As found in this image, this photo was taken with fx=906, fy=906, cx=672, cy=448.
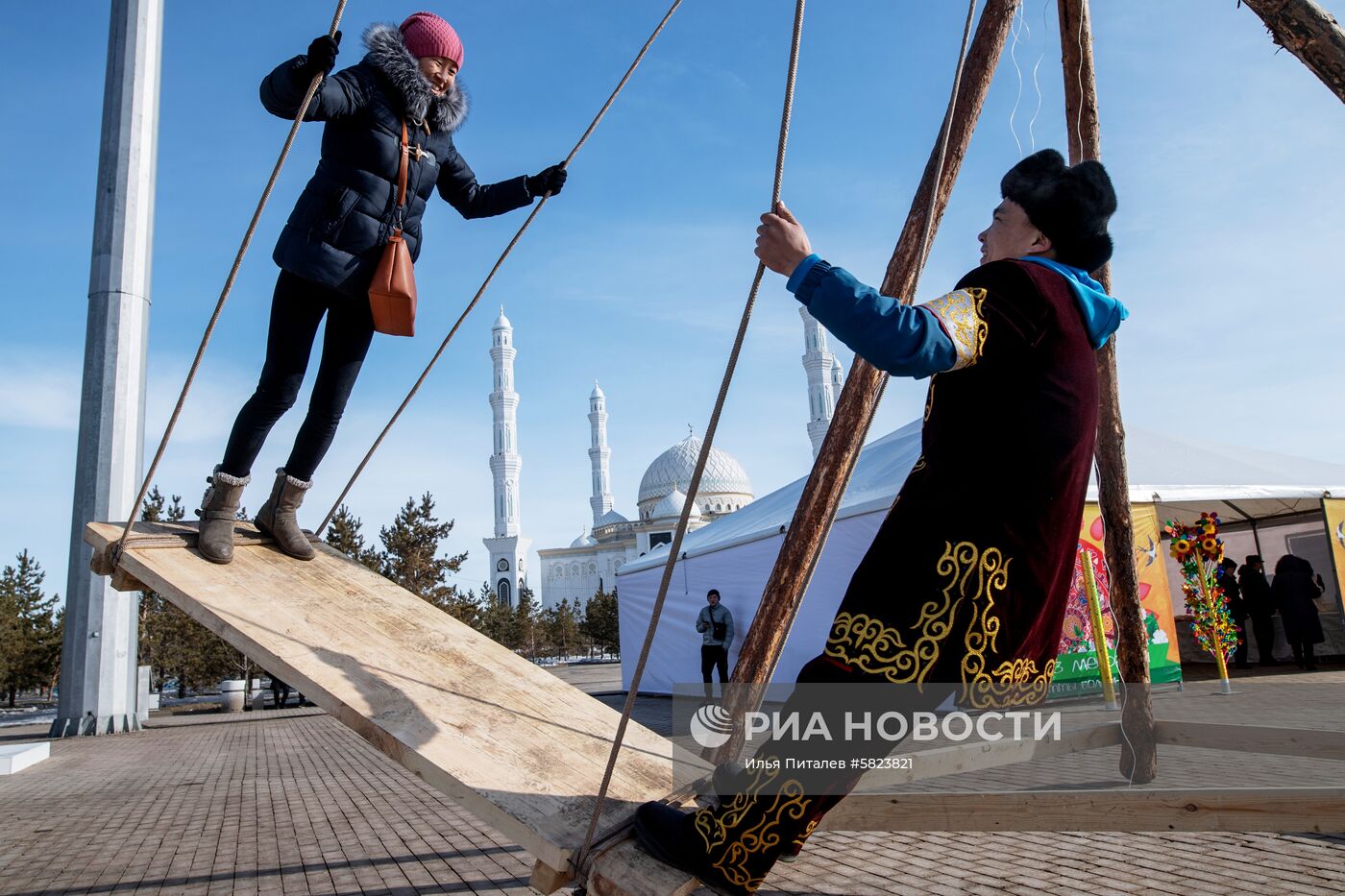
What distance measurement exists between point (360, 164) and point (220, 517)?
1329 mm

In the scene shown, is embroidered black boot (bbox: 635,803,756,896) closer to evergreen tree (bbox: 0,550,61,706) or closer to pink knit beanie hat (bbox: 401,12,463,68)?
pink knit beanie hat (bbox: 401,12,463,68)

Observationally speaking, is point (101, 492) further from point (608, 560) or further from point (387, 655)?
point (608, 560)

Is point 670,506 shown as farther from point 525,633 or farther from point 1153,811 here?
point 1153,811

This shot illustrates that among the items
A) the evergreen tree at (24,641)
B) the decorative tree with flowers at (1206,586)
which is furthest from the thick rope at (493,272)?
the evergreen tree at (24,641)

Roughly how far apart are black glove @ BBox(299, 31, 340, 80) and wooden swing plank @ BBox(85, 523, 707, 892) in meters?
1.60

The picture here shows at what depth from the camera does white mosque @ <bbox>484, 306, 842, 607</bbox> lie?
6212cm

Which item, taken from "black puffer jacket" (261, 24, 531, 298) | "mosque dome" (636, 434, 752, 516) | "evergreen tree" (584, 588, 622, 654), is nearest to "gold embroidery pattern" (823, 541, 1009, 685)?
"black puffer jacket" (261, 24, 531, 298)

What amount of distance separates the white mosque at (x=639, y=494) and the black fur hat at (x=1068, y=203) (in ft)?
178

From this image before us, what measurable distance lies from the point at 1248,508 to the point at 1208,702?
631 cm

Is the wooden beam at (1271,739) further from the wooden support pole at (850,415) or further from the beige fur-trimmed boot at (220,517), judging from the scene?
the beige fur-trimmed boot at (220,517)

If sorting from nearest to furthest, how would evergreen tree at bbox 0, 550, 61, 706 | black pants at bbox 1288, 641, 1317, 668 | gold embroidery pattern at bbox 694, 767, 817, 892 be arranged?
gold embroidery pattern at bbox 694, 767, 817, 892 → black pants at bbox 1288, 641, 1317, 668 → evergreen tree at bbox 0, 550, 61, 706

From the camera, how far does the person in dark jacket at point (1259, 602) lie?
1331 centimetres

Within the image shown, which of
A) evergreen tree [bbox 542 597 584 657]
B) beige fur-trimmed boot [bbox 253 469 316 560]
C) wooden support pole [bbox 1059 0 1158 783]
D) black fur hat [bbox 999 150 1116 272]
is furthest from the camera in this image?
evergreen tree [bbox 542 597 584 657]

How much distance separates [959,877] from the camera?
3.32 m
